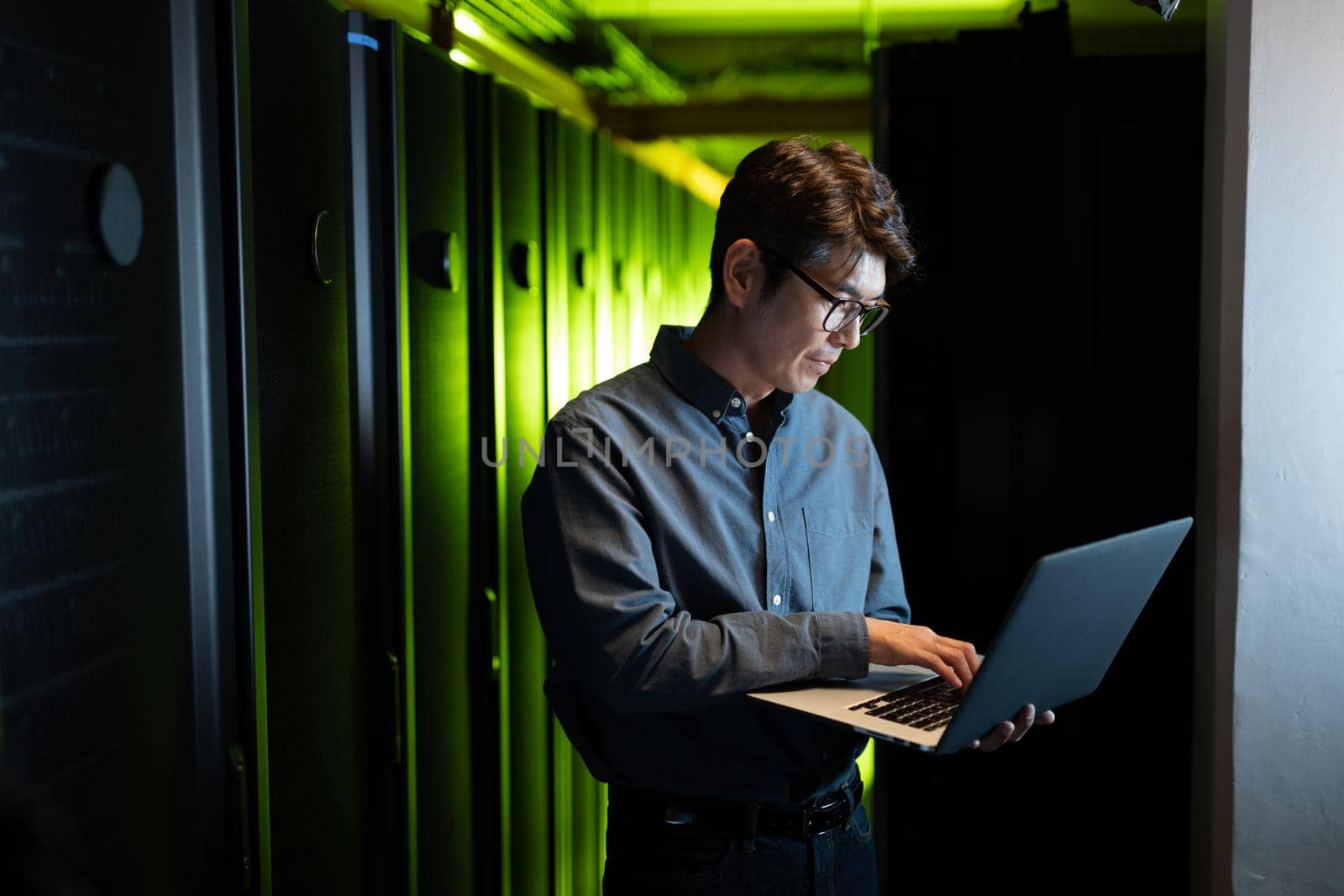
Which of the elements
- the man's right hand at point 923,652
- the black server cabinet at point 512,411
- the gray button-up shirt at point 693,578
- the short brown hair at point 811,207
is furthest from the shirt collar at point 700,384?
the black server cabinet at point 512,411

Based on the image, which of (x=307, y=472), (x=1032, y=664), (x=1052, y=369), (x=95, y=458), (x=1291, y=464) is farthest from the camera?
(x=1052, y=369)

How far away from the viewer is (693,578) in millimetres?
1349

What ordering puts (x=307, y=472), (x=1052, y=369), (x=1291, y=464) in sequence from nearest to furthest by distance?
(x=307, y=472)
(x=1291, y=464)
(x=1052, y=369)

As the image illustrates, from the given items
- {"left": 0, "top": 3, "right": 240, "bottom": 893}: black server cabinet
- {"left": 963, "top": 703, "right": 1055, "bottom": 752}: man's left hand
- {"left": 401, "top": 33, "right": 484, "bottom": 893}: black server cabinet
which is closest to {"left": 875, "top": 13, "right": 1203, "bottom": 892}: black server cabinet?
{"left": 401, "top": 33, "right": 484, "bottom": 893}: black server cabinet

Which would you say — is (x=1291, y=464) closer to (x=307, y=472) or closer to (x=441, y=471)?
(x=441, y=471)

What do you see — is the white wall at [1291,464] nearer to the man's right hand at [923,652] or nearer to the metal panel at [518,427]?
the man's right hand at [923,652]

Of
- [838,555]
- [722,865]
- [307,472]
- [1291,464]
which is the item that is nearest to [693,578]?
[838,555]

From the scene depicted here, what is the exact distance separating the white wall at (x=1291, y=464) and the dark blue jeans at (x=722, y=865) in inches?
35.2

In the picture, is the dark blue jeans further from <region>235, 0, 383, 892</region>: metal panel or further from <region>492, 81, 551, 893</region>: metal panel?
<region>492, 81, 551, 893</region>: metal panel

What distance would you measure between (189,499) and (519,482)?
0.92m

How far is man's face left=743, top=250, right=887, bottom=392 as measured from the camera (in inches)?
54.4

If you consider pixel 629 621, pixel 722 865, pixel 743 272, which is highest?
pixel 743 272

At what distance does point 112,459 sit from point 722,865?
0.82m

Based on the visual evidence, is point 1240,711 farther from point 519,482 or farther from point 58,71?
point 58,71
